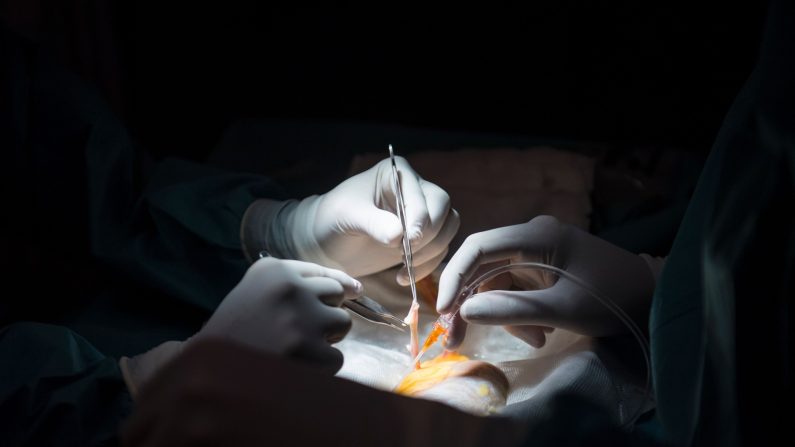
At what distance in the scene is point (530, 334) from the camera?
4.79ft

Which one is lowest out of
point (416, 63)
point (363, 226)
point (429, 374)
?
point (429, 374)

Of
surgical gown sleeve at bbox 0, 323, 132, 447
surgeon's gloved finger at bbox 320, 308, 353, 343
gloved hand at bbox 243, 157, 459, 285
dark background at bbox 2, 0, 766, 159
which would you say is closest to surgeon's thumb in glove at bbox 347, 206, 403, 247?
gloved hand at bbox 243, 157, 459, 285

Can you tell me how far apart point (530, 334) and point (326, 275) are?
1.58ft

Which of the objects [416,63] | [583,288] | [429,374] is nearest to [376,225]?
[429,374]

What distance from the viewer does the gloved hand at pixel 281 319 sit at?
Result: 1188 mm

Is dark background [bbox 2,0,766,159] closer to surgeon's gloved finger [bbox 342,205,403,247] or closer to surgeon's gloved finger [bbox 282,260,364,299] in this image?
surgeon's gloved finger [bbox 342,205,403,247]

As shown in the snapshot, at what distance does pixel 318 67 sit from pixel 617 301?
1591mm

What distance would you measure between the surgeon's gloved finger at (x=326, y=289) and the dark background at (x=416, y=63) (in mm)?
1347

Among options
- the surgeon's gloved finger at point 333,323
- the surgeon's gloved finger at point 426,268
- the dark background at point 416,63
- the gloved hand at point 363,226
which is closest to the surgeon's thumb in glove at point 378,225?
the gloved hand at point 363,226

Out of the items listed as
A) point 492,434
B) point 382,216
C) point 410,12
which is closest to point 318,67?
point 410,12

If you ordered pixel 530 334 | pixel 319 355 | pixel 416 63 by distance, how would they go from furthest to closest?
1. pixel 416 63
2. pixel 530 334
3. pixel 319 355

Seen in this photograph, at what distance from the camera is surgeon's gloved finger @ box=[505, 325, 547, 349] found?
4.77 ft

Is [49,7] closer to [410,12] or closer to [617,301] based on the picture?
[410,12]

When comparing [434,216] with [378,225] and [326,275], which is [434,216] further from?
[326,275]
